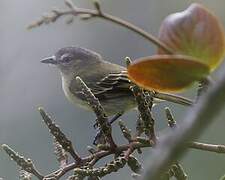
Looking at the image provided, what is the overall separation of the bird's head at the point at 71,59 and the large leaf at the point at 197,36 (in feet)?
12.7

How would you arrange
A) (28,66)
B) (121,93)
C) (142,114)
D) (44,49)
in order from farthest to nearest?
(44,49)
(28,66)
(121,93)
(142,114)

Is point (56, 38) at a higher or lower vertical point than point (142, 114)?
lower

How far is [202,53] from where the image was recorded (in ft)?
2.52

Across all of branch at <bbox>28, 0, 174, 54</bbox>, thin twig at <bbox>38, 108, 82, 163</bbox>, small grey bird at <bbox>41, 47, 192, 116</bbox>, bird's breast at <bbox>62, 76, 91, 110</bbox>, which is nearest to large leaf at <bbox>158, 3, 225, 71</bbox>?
branch at <bbox>28, 0, 174, 54</bbox>

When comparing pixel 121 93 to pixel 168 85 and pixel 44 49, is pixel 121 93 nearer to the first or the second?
pixel 168 85

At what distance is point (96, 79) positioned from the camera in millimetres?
3951

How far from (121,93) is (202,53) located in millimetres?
2897

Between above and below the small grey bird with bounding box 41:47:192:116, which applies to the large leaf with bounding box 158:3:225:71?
above

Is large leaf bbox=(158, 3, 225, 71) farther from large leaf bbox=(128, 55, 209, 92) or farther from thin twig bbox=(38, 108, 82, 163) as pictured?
thin twig bbox=(38, 108, 82, 163)

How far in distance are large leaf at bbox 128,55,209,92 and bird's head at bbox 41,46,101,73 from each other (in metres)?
3.89

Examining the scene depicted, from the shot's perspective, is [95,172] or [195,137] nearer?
[195,137]

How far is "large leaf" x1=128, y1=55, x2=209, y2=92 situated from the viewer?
72 centimetres

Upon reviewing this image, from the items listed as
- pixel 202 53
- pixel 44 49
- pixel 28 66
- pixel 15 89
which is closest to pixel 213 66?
pixel 202 53

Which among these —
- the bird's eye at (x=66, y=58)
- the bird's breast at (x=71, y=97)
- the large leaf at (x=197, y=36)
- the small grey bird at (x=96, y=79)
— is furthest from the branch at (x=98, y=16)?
the bird's eye at (x=66, y=58)
